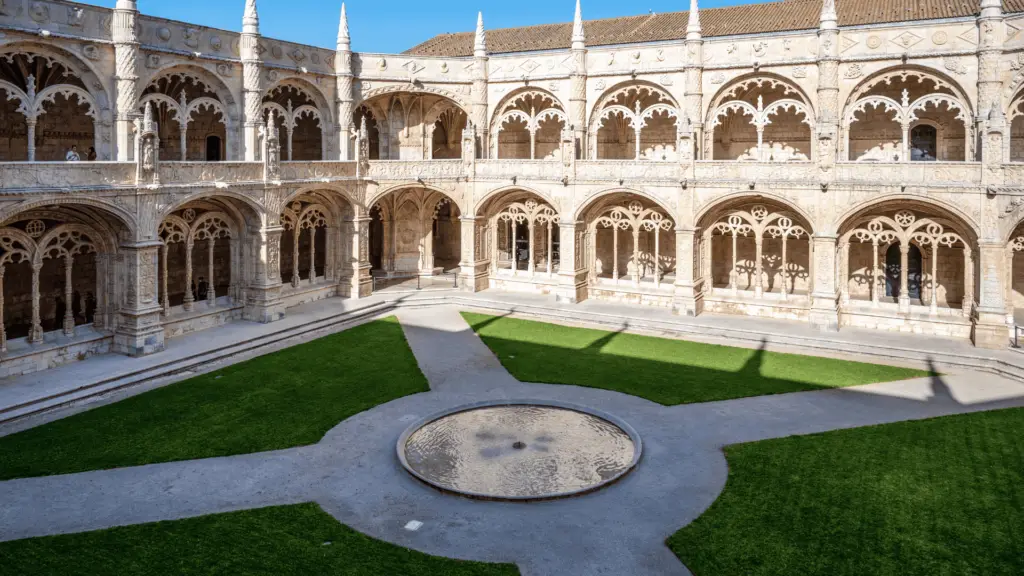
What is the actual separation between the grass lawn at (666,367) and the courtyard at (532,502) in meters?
0.13

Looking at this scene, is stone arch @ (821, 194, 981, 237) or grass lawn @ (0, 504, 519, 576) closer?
grass lawn @ (0, 504, 519, 576)

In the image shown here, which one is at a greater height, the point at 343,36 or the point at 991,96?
the point at 343,36

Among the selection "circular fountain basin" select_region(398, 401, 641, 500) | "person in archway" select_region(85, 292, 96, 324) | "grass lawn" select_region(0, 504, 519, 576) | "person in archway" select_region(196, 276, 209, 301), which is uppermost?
"person in archway" select_region(196, 276, 209, 301)

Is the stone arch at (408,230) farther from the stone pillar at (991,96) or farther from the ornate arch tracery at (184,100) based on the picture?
the stone pillar at (991,96)

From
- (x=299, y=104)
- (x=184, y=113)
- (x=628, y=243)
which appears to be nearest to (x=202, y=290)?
(x=184, y=113)

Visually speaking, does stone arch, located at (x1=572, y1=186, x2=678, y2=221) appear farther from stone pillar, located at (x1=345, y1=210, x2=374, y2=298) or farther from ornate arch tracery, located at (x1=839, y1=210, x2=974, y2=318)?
stone pillar, located at (x1=345, y1=210, x2=374, y2=298)

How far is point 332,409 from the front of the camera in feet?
58.6

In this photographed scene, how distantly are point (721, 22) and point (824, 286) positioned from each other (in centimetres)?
1264

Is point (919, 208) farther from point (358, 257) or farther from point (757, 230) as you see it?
point (358, 257)

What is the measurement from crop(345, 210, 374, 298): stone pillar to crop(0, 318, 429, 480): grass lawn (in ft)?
23.6

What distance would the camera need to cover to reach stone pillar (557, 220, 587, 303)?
3006cm

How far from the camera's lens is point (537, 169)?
30.6m

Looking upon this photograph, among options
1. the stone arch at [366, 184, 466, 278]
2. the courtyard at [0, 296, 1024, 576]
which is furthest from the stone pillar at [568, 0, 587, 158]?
the courtyard at [0, 296, 1024, 576]

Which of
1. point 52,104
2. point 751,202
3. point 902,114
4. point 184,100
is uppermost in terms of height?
point 184,100
